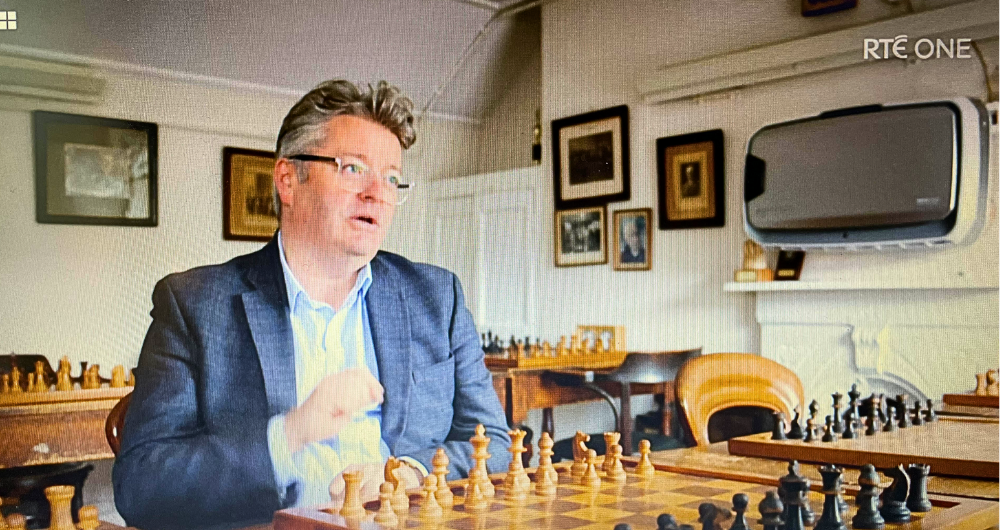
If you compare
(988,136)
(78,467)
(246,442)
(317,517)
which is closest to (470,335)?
(246,442)

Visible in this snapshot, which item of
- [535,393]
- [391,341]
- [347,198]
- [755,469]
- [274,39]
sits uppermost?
[274,39]

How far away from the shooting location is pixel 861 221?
5.66ft

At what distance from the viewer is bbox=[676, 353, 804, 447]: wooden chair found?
1845 mm

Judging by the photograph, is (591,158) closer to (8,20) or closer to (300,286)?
(300,286)

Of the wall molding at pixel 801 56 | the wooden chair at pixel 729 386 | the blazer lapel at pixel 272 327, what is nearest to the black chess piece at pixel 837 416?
the wooden chair at pixel 729 386

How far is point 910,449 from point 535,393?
24.7 inches

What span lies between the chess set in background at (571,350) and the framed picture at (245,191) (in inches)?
17.5

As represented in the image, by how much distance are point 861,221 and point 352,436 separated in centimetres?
100

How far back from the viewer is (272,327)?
1.37 meters

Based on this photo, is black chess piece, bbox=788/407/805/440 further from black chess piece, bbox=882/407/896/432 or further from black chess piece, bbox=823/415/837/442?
black chess piece, bbox=882/407/896/432

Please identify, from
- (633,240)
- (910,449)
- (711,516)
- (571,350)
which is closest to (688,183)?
(633,240)

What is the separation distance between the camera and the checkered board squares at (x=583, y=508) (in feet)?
3.67

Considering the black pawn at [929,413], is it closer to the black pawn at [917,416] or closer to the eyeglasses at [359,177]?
the black pawn at [917,416]

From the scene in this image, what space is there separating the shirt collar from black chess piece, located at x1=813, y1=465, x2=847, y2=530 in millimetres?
715
